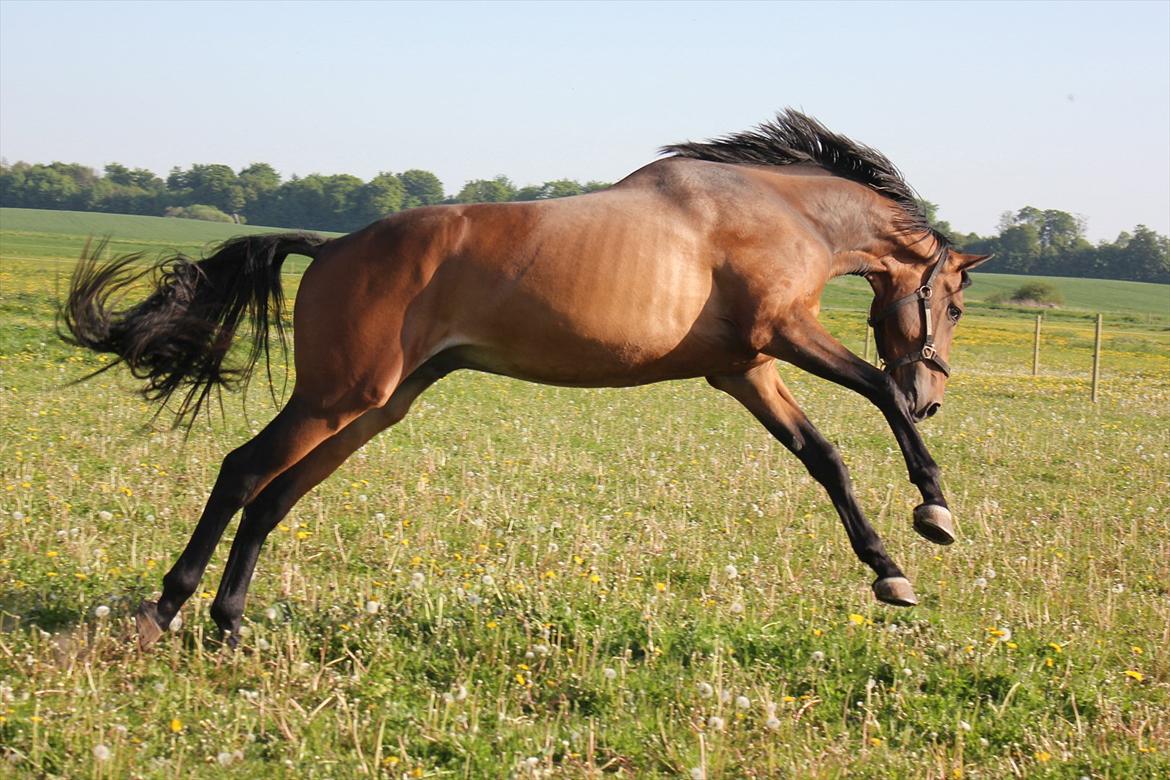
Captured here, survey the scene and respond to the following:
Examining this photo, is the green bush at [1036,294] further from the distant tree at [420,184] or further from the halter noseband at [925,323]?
the halter noseband at [925,323]

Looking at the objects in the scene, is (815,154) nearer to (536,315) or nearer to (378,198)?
(536,315)

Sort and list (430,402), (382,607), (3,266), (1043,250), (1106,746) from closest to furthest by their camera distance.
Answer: (1106,746), (382,607), (430,402), (3,266), (1043,250)

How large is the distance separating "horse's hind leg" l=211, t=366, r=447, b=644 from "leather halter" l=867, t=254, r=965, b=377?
2.63 m

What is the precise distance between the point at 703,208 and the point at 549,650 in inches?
92.9

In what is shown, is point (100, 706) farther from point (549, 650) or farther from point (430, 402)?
point (430, 402)

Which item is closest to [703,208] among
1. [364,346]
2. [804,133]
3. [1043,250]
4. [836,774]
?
[804,133]

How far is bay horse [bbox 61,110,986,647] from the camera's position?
5453mm

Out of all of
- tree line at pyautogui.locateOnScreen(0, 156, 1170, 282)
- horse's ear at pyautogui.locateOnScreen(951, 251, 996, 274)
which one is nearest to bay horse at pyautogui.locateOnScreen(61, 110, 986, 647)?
horse's ear at pyautogui.locateOnScreen(951, 251, 996, 274)

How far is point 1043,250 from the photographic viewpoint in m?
94.6

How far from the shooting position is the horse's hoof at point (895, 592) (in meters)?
5.63

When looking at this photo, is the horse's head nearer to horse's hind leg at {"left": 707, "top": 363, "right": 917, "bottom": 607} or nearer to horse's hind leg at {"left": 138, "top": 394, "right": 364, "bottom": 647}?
horse's hind leg at {"left": 707, "top": 363, "right": 917, "bottom": 607}

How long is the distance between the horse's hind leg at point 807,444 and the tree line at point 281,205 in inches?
1460

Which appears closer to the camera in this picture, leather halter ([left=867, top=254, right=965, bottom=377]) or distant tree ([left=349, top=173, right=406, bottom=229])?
leather halter ([left=867, top=254, right=965, bottom=377])

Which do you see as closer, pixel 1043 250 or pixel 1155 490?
pixel 1155 490
